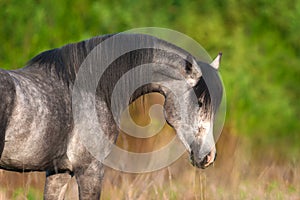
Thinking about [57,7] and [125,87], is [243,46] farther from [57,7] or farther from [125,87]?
[125,87]

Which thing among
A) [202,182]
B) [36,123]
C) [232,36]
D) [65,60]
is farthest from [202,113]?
[232,36]

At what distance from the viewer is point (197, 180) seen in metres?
7.16

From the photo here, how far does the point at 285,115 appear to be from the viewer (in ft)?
34.1

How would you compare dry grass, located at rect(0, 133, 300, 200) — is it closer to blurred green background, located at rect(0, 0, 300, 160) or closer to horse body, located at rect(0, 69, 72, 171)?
blurred green background, located at rect(0, 0, 300, 160)

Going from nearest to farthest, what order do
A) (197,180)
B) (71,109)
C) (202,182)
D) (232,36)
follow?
(71,109)
(197,180)
(202,182)
(232,36)

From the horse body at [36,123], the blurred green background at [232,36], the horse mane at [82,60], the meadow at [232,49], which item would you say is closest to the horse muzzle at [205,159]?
the horse mane at [82,60]

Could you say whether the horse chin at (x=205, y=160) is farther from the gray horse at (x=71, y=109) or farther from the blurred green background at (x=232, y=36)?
the blurred green background at (x=232, y=36)

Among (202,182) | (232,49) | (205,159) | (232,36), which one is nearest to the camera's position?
(205,159)

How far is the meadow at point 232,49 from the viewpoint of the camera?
28.7ft

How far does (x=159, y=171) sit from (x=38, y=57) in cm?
299

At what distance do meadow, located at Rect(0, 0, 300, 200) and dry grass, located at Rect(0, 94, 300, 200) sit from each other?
0.02 metres

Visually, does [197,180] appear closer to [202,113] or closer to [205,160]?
[205,160]

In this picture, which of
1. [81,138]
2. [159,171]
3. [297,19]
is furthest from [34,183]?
[297,19]

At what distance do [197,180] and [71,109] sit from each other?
8.17 ft
